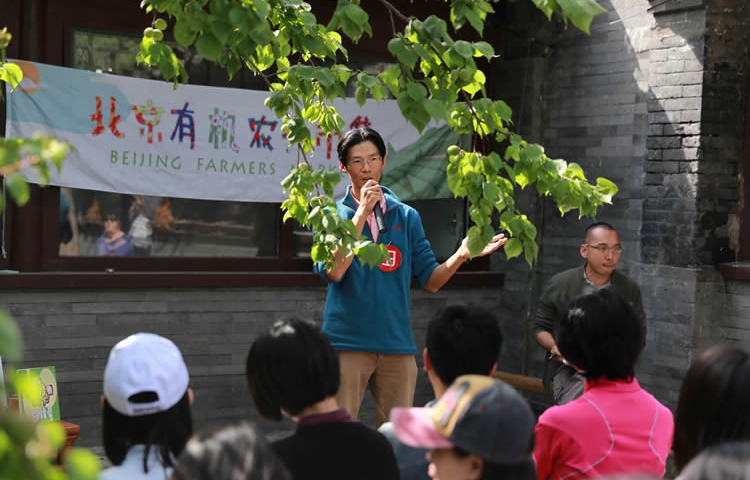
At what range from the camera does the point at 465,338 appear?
3.40 metres

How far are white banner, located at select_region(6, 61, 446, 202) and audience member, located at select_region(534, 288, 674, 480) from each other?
12.9 ft

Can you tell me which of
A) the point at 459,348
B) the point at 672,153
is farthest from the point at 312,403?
the point at 672,153

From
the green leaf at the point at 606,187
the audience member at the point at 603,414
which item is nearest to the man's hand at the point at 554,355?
the green leaf at the point at 606,187

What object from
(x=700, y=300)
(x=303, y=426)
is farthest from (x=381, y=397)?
(x=700, y=300)

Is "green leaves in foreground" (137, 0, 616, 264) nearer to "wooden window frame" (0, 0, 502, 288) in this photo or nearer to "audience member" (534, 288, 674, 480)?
"audience member" (534, 288, 674, 480)

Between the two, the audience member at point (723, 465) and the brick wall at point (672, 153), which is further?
the brick wall at point (672, 153)

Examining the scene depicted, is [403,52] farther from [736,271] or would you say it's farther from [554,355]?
[736,271]

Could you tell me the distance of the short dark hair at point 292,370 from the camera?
2.93 meters

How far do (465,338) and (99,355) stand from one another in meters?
4.24

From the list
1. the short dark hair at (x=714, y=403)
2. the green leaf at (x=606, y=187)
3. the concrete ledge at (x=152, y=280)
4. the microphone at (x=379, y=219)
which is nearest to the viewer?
the short dark hair at (x=714, y=403)

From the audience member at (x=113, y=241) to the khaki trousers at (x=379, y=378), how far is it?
8.41 feet

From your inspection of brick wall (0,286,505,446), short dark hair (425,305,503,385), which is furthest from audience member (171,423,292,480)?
brick wall (0,286,505,446)

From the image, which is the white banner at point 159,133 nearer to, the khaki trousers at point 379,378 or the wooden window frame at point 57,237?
the wooden window frame at point 57,237

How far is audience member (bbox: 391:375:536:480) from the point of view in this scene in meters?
2.42
